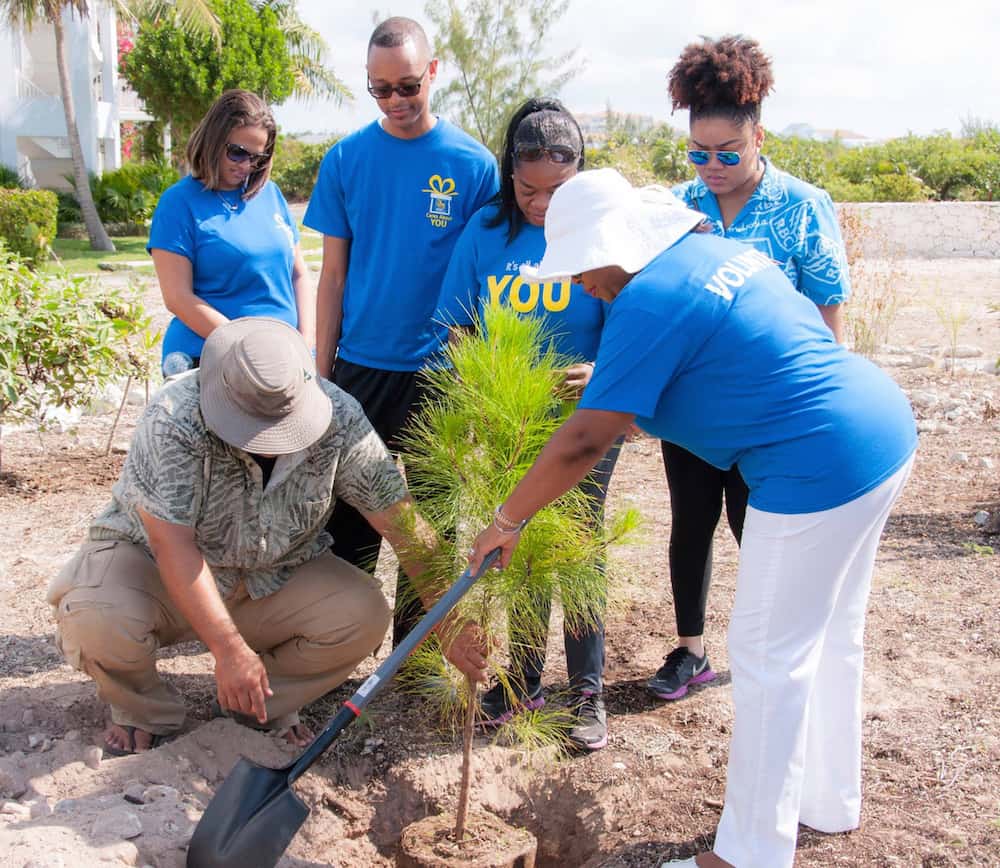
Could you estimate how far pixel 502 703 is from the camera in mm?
3314

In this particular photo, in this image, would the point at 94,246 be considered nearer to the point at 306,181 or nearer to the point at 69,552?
the point at 306,181

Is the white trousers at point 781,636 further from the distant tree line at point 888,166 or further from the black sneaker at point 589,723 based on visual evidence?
the distant tree line at point 888,166

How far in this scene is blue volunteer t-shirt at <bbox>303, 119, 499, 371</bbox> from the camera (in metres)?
3.32

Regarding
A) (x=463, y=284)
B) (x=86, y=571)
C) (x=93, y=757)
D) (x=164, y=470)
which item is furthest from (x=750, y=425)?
(x=93, y=757)

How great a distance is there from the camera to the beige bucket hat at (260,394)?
8.34ft

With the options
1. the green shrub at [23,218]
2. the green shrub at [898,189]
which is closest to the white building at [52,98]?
the green shrub at [23,218]

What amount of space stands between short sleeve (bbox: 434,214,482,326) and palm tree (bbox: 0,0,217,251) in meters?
17.8

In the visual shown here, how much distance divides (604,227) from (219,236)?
6.28ft

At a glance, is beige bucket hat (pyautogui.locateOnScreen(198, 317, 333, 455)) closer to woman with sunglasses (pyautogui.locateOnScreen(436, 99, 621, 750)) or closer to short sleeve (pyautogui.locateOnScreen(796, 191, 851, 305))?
woman with sunglasses (pyautogui.locateOnScreen(436, 99, 621, 750))

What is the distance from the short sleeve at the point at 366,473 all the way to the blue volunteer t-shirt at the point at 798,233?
118 cm

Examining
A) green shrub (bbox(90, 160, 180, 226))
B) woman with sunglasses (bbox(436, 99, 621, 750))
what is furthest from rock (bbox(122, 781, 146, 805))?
green shrub (bbox(90, 160, 180, 226))

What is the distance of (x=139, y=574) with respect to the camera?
300 cm

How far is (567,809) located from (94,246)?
740 inches

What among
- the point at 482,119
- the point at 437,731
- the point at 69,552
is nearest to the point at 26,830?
the point at 437,731
